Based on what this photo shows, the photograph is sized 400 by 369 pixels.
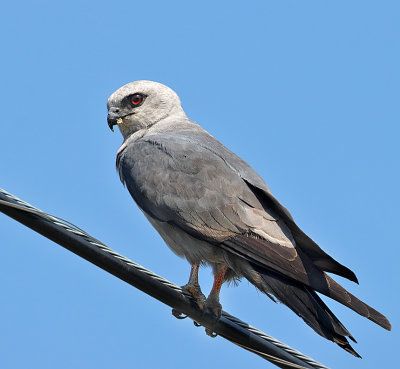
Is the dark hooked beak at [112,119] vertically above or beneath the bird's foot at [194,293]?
above

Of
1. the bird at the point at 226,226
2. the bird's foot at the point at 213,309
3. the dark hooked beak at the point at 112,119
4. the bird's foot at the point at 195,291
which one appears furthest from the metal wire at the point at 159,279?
the dark hooked beak at the point at 112,119

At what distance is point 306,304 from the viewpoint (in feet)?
15.9

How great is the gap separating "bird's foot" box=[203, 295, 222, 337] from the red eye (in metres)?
2.62

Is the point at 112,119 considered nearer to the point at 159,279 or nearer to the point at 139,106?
the point at 139,106

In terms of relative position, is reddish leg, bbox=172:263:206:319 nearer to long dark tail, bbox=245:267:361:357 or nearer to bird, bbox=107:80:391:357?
bird, bbox=107:80:391:357

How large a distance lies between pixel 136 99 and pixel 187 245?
2.34 meters

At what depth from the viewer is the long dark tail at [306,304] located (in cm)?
462

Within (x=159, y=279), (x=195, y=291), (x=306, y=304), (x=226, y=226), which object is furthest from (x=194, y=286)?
(x=159, y=279)

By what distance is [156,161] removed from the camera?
601cm

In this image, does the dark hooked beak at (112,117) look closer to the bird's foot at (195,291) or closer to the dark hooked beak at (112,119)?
the dark hooked beak at (112,119)

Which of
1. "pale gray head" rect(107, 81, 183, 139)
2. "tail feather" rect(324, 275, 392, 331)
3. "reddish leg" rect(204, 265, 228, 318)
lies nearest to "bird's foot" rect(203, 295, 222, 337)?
"reddish leg" rect(204, 265, 228, 318)

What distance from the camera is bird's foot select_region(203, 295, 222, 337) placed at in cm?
496

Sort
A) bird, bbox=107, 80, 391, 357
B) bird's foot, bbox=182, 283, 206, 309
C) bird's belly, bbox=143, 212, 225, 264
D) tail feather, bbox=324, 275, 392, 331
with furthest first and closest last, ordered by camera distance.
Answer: bird's foot, bbox=182, 283, 206, 309
bird's belly, bbox=143, 212, 225, 264
bird, bbox=107, 80, 391, 357
tail feather, bbox=324, 275, 392, 331

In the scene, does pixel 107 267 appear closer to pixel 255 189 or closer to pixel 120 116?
pixel 255 189
